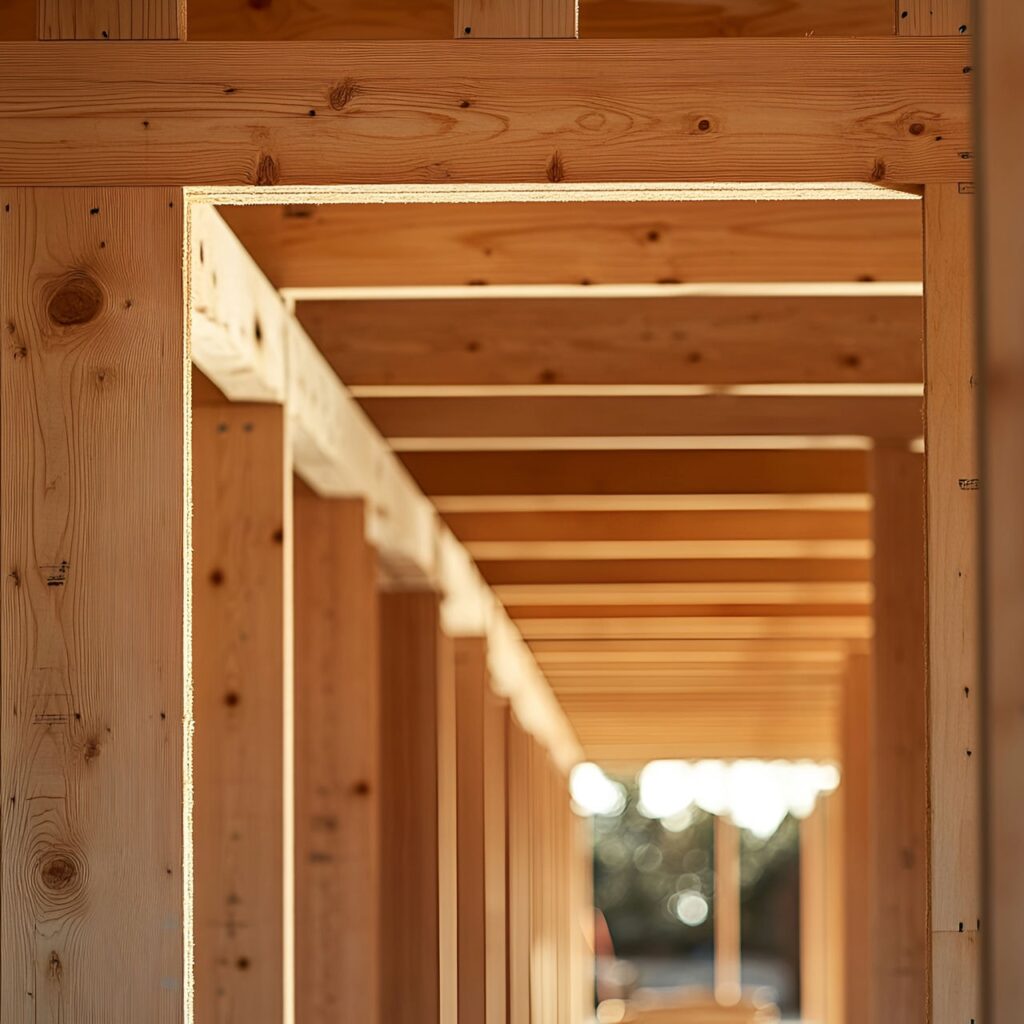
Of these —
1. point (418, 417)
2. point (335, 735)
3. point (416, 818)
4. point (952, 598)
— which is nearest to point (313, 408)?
point (418, 417)

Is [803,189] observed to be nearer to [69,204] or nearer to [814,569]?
[69,204]

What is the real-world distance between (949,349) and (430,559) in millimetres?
4175

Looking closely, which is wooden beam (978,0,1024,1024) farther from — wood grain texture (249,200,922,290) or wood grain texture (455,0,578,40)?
wood grain texture (249,200,922,290)

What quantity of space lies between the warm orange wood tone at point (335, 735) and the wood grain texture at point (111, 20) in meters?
2.60

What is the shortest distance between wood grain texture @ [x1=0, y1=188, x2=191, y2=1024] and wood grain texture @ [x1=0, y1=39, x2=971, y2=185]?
0.12 metres

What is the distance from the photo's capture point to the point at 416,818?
646 centimetres

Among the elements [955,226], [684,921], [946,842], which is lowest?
[684,921]

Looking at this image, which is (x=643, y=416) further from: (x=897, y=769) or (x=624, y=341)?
(x=897, y=769)

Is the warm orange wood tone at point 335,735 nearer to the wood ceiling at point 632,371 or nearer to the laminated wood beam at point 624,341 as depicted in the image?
the wood ceiling at point 632,371

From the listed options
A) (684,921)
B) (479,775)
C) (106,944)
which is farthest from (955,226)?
(684,921)

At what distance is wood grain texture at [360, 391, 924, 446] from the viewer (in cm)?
537

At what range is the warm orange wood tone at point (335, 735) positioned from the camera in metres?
5.17

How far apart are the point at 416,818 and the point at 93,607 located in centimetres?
394

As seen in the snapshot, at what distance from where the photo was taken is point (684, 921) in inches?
1060
